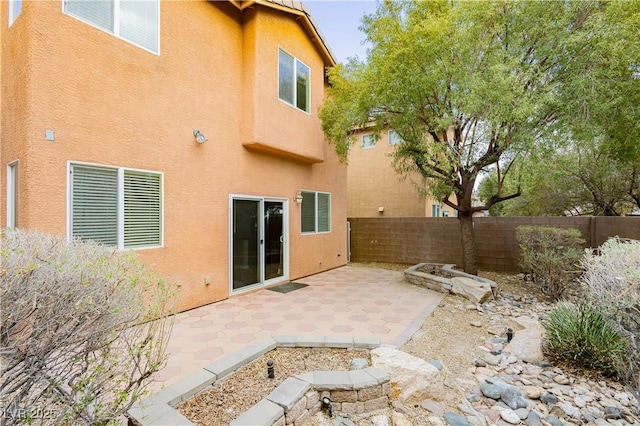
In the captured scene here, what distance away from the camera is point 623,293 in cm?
315

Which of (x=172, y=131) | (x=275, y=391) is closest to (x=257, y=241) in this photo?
(x=172, y=131)

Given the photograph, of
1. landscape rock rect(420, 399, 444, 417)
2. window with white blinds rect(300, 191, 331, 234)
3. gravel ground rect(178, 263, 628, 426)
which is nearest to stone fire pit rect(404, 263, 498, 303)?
gravel ground rect(178, 263, 628, 426)

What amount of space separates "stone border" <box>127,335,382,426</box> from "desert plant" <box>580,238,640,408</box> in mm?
2640

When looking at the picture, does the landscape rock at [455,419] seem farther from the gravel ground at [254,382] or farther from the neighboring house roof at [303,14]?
the neighboring house roof at [303,14]

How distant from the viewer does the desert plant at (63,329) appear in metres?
1.97

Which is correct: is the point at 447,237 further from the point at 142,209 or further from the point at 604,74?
the point at 142,209

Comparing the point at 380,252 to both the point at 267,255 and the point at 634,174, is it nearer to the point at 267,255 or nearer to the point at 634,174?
the point at 267,255

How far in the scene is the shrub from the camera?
6.99m

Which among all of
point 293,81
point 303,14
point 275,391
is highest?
point 303,14

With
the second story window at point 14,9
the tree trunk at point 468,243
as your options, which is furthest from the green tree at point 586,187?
the second story window at point 14,9

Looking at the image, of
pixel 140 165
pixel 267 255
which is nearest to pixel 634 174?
pixel 267 255

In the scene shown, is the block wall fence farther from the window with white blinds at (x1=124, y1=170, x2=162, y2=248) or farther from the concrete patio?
the window with white blinds at (x1=124, y1=170, x2=162, y2=248)

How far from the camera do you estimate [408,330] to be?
530cm

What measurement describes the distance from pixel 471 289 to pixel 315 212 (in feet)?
17.2
